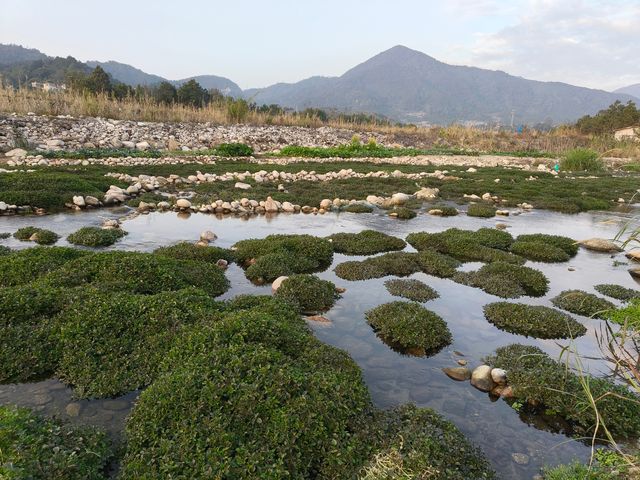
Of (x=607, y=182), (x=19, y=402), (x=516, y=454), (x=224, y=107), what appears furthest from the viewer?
(x=224, y=107)

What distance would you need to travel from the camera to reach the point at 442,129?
220ft

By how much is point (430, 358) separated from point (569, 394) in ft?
8.28

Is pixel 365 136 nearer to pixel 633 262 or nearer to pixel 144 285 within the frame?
pixel 633 262

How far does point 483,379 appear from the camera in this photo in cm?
696

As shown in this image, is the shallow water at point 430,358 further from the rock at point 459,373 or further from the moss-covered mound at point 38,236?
the moss-covered mound at point 38,236

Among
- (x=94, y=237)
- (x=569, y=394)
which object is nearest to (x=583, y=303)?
(x=569, y=394)

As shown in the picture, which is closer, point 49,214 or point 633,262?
point 633,262

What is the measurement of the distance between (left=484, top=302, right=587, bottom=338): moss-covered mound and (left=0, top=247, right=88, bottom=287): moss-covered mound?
34.3ft

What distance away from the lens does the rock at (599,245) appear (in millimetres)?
14758

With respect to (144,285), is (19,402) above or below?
below

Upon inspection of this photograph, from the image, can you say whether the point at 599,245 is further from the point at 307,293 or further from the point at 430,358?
the point at 307,293

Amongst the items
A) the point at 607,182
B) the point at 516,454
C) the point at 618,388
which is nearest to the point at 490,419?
the point at 516,454

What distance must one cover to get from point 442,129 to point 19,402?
227 feet

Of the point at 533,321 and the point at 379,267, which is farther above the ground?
the point at 533,321
